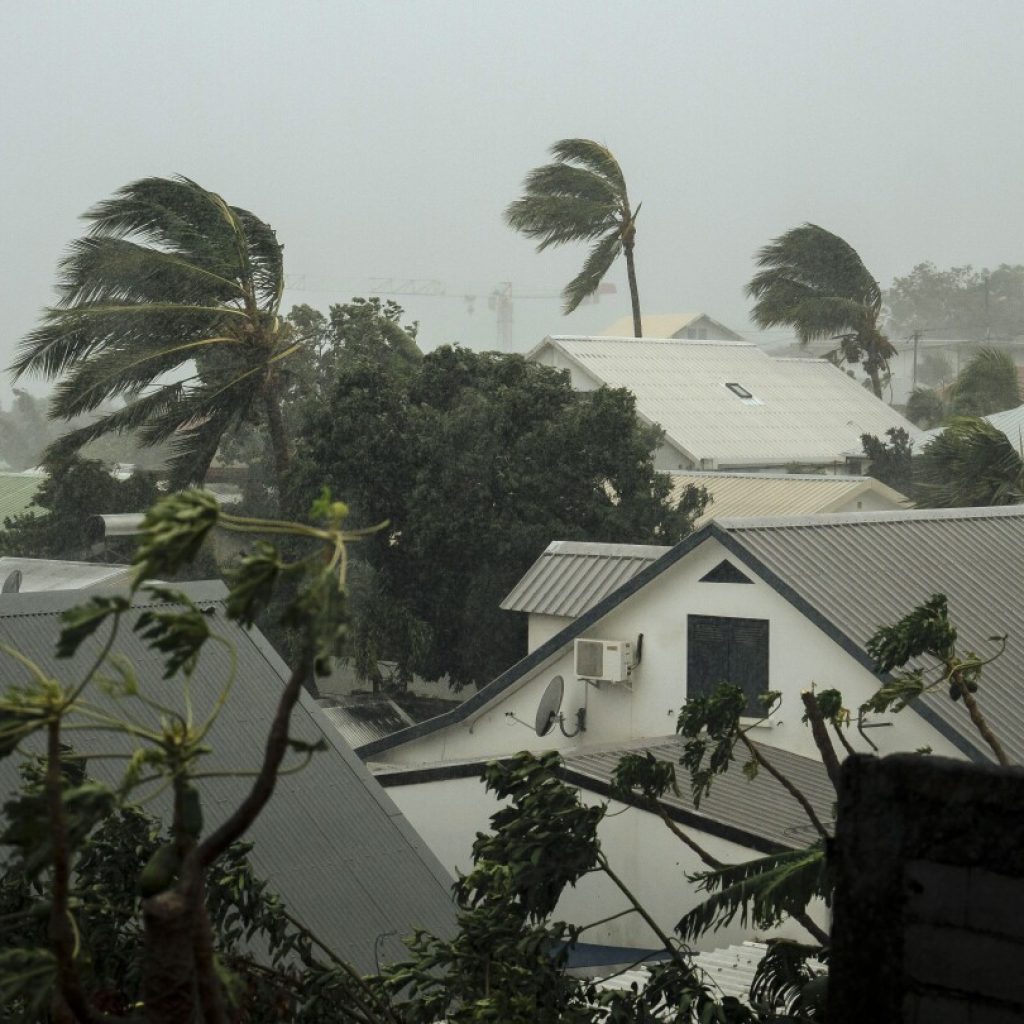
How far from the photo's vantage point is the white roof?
3982 centimetres

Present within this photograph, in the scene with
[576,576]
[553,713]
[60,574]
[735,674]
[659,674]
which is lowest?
[553,713]

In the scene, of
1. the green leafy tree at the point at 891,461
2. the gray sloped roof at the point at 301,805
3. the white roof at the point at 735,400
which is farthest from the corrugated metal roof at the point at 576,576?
the green leafy tree at the point at 891,461

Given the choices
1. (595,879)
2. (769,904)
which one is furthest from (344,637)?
(595,879)

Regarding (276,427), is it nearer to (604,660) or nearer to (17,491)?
(604,660)

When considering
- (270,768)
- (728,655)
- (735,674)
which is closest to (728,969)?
(735,674)

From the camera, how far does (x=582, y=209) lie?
42531 mm

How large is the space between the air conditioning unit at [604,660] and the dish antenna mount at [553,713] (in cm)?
56

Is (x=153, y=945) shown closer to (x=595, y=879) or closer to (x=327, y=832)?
(x=327, y=832)

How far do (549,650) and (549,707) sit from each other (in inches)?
31.1

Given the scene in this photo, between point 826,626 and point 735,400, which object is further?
point 735,400

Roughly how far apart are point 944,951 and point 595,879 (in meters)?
9.60

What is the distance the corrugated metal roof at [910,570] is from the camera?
1454cm

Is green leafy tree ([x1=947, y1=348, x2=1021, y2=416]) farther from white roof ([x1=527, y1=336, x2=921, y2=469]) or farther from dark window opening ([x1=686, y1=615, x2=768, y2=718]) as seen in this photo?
dark window opening ([x1=686, y1=615, x2=768, y2=718])

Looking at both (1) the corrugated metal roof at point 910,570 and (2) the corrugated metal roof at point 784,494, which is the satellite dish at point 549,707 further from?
(2) the corrugated metal roof at point 784,494
